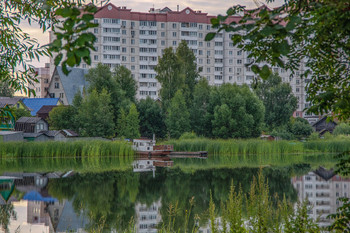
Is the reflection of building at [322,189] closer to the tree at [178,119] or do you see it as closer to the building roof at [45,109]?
the tree at [178,119]

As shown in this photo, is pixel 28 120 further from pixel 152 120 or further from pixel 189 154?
pixel 189 154

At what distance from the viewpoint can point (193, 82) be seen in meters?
65.7

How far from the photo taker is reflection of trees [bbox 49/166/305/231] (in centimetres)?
1458

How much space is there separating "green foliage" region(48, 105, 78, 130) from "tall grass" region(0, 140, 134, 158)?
1577 cm

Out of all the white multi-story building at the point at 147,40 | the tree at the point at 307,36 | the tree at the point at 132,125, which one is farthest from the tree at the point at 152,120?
the tree at the point at 307,36

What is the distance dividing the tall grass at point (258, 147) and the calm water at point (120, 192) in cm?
1392

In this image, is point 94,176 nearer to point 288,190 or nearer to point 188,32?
point 288,190

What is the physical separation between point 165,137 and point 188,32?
1630 inches

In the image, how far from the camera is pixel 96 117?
174 ft

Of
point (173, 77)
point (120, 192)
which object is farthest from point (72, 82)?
point (120, 192)

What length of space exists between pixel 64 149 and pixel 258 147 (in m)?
17.5

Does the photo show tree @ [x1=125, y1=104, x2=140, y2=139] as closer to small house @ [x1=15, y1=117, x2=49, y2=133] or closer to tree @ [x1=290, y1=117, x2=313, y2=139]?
small house @ [x1=15, y1=117, x2=49, y2=133]

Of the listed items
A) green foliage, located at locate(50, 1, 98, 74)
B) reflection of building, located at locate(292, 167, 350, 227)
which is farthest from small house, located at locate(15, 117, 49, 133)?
green foliage, located at locate(50, 1, 98, 74)

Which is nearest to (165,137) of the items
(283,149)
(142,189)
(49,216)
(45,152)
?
(283,149)
